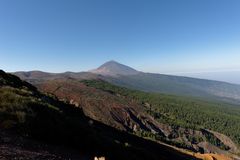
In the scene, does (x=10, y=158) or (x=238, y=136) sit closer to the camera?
(x=10, y=158)

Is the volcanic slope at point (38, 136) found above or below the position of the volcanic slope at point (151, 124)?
above

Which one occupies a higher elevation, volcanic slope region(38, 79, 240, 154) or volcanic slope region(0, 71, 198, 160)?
volcanic slope region(0, 71, 198, 160)

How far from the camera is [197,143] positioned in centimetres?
12862

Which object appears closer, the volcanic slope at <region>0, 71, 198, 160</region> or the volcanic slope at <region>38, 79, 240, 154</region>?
the volcanic slope at <region>0, 71, 198, 160</region>

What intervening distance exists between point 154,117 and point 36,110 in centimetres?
12790

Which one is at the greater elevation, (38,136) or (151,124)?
Answer: (38,136)

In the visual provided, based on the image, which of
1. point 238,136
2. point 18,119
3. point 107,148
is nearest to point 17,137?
point 18,119

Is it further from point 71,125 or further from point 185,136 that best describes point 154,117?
point 71,125

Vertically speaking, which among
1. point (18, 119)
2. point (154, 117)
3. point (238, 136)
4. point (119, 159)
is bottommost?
point (238, 136)

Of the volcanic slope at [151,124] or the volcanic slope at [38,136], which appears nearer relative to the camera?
the volcanic slope at [38,136]

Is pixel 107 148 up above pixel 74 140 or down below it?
below

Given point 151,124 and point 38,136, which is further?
point 151,124

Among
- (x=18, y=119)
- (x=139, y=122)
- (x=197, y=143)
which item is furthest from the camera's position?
(x=197, y=143)

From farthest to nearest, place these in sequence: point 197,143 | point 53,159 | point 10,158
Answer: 1. point 197,143
2. point 53,159
3. point 10,158
